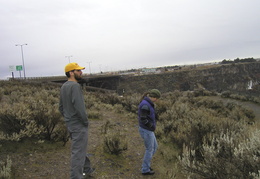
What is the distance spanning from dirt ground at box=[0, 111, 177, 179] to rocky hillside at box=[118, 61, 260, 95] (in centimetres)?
3977

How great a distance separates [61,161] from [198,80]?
178 ft

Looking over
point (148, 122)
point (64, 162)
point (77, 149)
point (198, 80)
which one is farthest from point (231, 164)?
point (198, 80)

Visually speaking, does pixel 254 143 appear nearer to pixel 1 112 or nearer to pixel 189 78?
pixel 1 112

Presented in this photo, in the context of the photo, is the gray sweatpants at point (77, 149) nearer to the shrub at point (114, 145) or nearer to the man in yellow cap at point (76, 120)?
the man in yellow cap at point (76, 120)

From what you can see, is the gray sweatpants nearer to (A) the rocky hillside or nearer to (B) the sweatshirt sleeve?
(B) the sweatshirt sleeve

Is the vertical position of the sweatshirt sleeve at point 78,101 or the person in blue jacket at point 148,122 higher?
the sweatshirt sleeve at point 78,101

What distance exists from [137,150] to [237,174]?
10.8 ft

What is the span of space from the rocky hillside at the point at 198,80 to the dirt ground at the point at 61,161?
39.8 m

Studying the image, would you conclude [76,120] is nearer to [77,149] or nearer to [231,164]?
[77,149]

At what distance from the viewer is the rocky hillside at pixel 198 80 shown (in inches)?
1959

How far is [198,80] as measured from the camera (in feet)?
178

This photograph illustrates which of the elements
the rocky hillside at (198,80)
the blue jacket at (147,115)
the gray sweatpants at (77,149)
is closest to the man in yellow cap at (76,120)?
the gray sweatpants at (77,149)

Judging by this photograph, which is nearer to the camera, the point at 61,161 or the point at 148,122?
the point at 148,122

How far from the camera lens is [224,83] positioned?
185 ft
